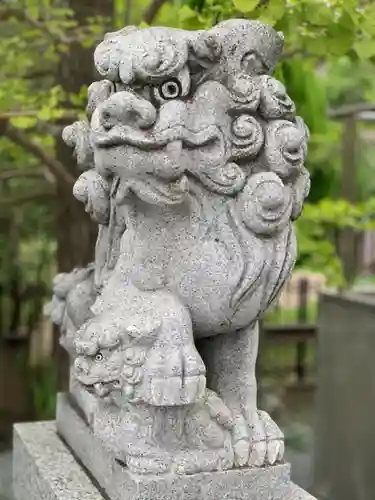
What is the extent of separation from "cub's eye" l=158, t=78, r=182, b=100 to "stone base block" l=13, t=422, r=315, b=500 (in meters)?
0.61

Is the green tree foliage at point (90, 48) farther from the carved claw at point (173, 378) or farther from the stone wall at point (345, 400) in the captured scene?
the carved claw at point (173, 378)

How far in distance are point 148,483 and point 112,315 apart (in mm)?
276

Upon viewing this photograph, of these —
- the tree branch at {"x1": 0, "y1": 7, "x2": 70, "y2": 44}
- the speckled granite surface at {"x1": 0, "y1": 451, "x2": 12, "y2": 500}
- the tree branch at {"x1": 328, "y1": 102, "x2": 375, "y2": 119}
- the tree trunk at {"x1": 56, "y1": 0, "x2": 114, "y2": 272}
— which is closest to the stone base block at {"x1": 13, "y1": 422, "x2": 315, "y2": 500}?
the speckled granite surface at {"x1": 0, "y1": 451, "x2": 12, "y2": 500}

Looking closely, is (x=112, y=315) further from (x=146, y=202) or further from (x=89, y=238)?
(x=89, y=238)

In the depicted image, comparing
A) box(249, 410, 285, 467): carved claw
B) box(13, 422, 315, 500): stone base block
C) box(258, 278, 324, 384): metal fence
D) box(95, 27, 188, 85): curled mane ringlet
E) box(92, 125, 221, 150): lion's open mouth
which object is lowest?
box(258, 278, 324, 384): metal fence

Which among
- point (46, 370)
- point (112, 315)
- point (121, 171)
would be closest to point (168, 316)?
point (112, 315)

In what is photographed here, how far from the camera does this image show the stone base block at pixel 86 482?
128 cm

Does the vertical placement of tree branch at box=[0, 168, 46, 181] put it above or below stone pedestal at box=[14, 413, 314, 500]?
above

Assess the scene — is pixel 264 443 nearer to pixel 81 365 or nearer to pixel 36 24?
pixel 81 365

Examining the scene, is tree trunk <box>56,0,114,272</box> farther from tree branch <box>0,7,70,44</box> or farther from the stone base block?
the stone base block

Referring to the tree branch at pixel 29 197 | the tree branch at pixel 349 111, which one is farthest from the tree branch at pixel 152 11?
the tree branch at pixel 349 111

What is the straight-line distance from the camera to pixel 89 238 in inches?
109

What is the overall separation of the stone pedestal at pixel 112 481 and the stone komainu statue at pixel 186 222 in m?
0.02

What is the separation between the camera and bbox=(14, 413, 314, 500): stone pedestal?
4.19ft
